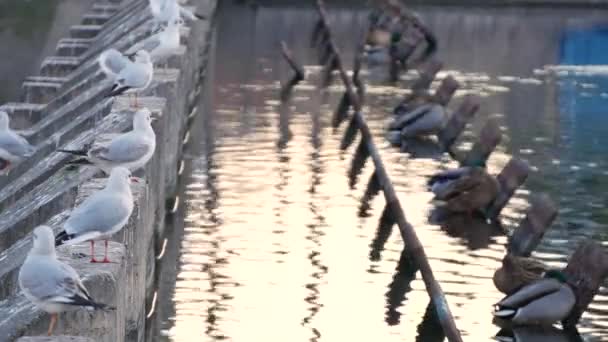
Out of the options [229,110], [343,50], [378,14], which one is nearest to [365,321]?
[229,110]

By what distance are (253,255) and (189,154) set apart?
5.74 metres

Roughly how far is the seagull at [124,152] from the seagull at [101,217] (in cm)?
188

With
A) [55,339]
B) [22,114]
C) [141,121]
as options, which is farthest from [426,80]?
[55,339]

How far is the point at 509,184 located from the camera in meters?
16.6

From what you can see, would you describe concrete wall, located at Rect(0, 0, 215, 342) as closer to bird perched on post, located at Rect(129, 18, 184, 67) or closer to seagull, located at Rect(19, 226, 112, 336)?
bird perched on post, located at Rect(129, 18, 184, 67)

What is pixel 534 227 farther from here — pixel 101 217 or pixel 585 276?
pixel 101 217

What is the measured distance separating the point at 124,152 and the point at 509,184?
6.31 m

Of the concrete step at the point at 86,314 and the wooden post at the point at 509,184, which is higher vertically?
the concrete step at the point at 86,314

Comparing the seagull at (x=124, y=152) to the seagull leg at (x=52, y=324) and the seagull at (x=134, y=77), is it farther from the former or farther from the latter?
the seagull leg at (x=52, y=324)

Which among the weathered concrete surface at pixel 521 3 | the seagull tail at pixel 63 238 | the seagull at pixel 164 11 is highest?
the seagull at pixel 164 11

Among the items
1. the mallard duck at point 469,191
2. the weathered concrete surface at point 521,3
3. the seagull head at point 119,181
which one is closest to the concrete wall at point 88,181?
the seagull head at point 119,181

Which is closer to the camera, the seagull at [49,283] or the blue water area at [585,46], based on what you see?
the seagull at [49,283]

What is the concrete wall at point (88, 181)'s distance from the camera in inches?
337

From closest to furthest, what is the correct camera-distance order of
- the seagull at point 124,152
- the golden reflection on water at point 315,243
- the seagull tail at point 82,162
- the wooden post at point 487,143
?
the seagull at point 124,152, the seagull tail at point 82,162, the golden reflection on water at point 315,243, the wooden post at point 487,143
